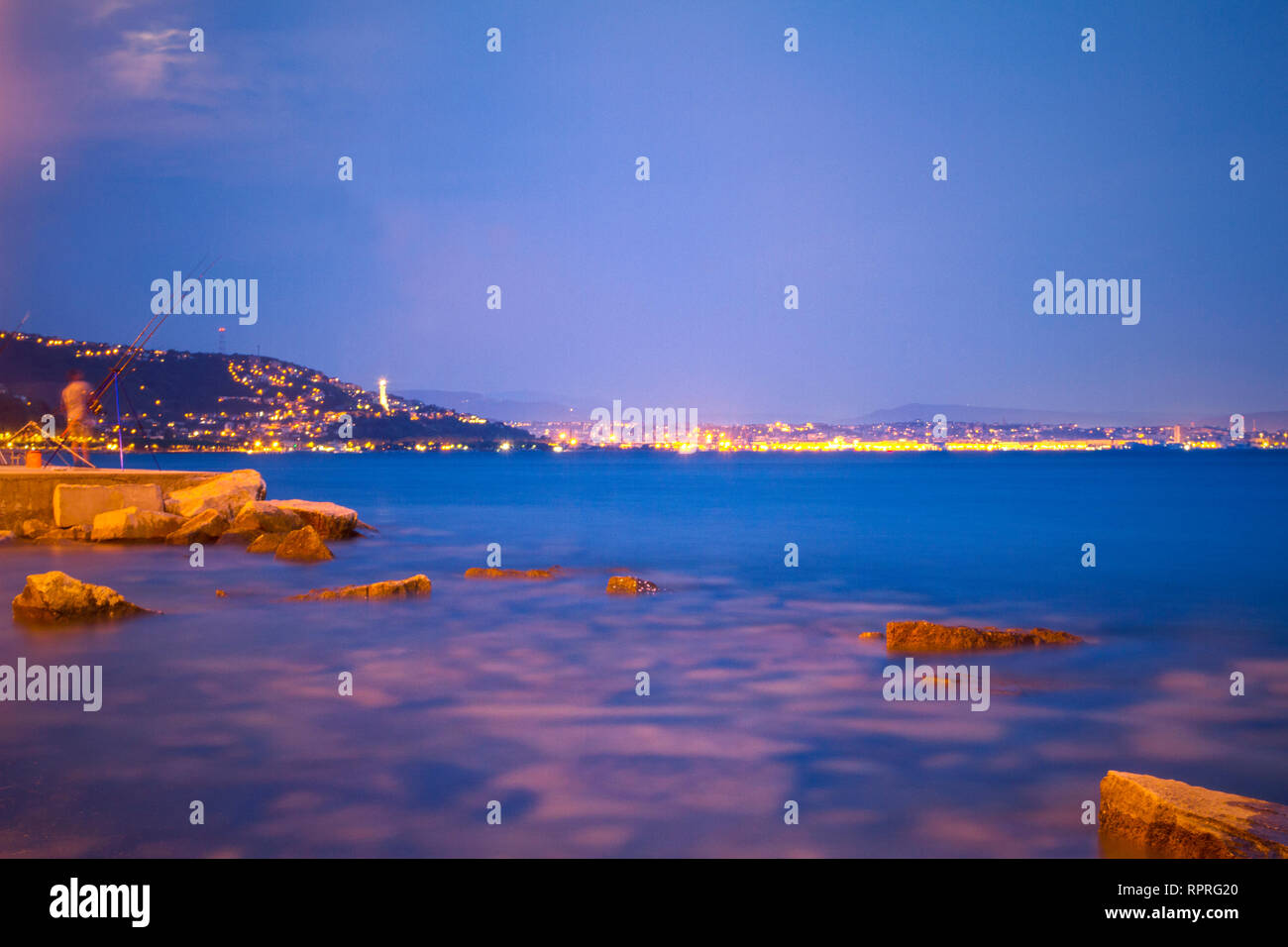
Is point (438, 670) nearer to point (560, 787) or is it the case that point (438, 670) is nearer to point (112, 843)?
point (560, 787)

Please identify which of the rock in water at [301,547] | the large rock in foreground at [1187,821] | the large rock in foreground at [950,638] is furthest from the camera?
the rock in water at [301,547]

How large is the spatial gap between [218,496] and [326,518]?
272 cm

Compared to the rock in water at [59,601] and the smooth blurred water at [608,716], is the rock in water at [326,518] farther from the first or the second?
the rock in water at [59,601]

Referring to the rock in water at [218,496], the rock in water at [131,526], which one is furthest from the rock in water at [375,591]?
the rock in water at [218,496]

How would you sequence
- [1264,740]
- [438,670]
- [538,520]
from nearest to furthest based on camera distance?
[1264,740], [438,670], [538,520]

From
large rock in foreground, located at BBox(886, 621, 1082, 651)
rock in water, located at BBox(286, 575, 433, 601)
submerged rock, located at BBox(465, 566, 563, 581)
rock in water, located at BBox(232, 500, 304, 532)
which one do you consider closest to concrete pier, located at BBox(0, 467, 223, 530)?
rock in water, located at BBox(232, 500, 304, 532)

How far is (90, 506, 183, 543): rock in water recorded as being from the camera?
75.1ft

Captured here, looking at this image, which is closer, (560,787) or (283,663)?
(560,787)

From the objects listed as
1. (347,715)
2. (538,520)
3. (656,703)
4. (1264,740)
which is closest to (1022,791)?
(1264,740)

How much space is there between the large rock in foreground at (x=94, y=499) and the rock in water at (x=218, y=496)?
640 mm

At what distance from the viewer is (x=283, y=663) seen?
38.6ft

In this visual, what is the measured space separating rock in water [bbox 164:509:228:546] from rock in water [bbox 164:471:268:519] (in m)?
0.27

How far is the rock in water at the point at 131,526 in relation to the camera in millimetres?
22891
